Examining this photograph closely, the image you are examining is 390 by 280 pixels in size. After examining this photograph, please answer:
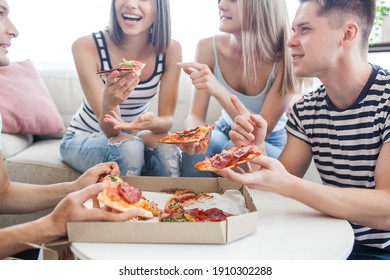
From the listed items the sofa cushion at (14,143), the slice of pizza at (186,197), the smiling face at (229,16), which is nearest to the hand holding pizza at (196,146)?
the slice of pizza at (186,197)

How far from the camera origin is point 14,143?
1692 mm

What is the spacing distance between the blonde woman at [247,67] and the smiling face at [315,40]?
12.1 inches

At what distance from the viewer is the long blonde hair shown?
1.51 meters

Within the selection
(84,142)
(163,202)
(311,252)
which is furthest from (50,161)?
(311,252)

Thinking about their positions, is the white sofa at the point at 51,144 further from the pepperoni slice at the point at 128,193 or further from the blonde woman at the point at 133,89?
the pepperoni slice at the point at 128,193

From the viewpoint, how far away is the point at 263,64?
157 centimetres

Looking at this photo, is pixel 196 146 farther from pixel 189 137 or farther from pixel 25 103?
pixel 25 103

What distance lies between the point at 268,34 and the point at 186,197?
703 millimetres

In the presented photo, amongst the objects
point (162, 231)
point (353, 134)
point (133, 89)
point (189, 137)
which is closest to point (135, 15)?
point (133, 89)

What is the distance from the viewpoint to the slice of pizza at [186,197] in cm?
102

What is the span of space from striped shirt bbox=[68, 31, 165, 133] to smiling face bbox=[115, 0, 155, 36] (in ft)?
0.29

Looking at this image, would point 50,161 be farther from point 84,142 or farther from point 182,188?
point 182,188

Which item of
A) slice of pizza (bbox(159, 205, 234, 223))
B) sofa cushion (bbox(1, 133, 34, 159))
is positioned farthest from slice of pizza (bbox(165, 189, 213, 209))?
sofa cushion (bbox(1, 133, 34, 159))

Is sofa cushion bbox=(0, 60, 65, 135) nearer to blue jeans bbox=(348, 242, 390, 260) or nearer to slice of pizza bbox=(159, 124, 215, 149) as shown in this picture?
slice of pizza bbox=(159, 124, 215, 149)
